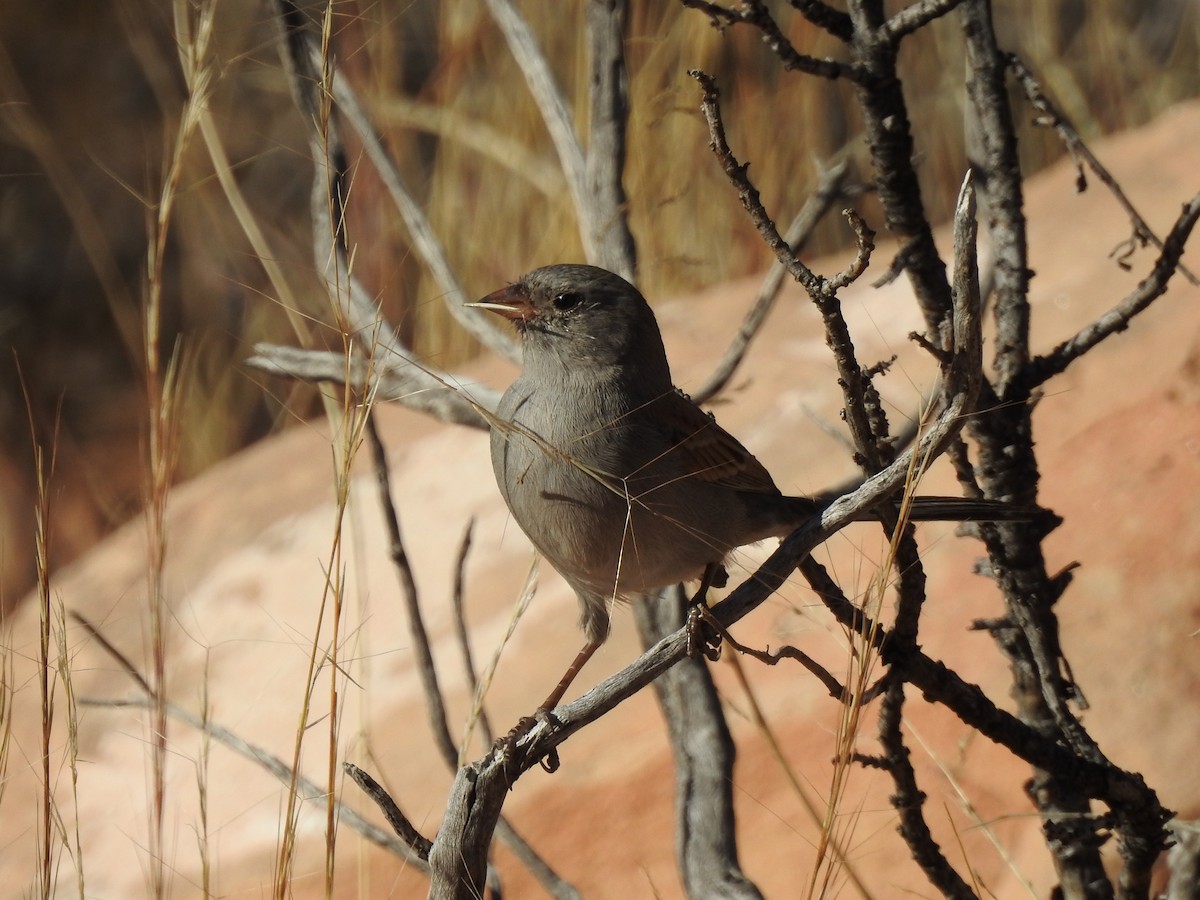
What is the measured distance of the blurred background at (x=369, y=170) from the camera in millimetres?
6637

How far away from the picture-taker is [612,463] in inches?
98.3

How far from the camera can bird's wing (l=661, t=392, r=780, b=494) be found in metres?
2.64

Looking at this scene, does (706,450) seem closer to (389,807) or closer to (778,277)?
(778,277)

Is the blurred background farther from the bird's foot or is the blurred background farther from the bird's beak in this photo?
the bird's foot

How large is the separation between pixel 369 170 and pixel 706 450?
12.0 feet

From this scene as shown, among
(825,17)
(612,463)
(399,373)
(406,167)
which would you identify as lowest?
(612,463)

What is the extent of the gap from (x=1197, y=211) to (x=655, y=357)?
1.07 meters

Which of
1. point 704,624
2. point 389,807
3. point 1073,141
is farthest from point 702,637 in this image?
point 1073,141

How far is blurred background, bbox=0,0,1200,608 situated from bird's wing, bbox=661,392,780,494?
9.63 feet

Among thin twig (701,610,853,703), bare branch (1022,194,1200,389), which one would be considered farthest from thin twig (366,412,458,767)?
bare branch (1022,194,1200,389)

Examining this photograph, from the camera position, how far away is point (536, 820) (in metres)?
3.69

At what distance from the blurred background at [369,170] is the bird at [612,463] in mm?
2823

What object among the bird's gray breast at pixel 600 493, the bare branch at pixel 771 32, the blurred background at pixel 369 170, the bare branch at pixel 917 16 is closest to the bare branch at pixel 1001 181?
the bare branch at pixel 917 16

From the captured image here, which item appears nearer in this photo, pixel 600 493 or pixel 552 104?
pixel 600 493
